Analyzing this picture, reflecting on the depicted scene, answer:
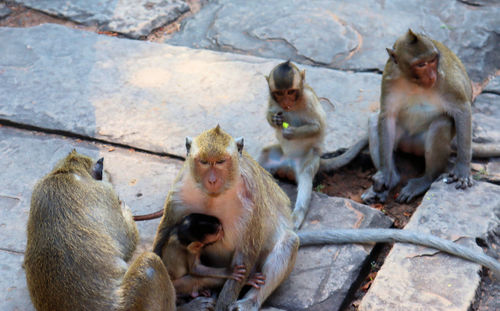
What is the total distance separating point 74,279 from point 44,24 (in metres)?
5.65

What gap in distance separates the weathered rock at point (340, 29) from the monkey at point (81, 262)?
420 centimetres

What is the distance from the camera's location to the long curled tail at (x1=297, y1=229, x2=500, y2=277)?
182 inches

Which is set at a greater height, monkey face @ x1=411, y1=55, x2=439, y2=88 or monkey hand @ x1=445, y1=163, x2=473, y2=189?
monkey face @ x1=411, y1=55, x2=439, y2=88

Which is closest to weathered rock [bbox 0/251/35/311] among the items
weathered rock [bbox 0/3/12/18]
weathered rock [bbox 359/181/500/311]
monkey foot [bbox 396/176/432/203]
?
weathered rock [bbox 359/181/500/311]

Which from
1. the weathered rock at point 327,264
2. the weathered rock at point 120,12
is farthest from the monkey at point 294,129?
the weathered rock at point 120,12

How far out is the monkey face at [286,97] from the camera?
18.7ft

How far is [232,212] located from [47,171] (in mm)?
2319

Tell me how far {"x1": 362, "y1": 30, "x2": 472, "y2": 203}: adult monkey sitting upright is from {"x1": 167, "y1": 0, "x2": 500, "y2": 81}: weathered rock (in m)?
1.78

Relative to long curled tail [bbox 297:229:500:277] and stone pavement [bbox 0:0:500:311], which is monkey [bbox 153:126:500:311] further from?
stone pavement [bbox 0:0:500:311]

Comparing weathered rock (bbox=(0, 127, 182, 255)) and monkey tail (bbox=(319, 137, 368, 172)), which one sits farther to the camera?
monkey tail (bbox=(319, 137, 368, 172))

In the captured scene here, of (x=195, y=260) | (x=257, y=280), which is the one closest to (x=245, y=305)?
(x=257, y=280)

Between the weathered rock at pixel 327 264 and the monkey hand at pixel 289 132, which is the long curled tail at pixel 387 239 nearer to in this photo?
the weathered rock at pixel 327 264

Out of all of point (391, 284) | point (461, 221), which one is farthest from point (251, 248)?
point (461, 221)

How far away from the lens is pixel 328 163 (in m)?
5.98
